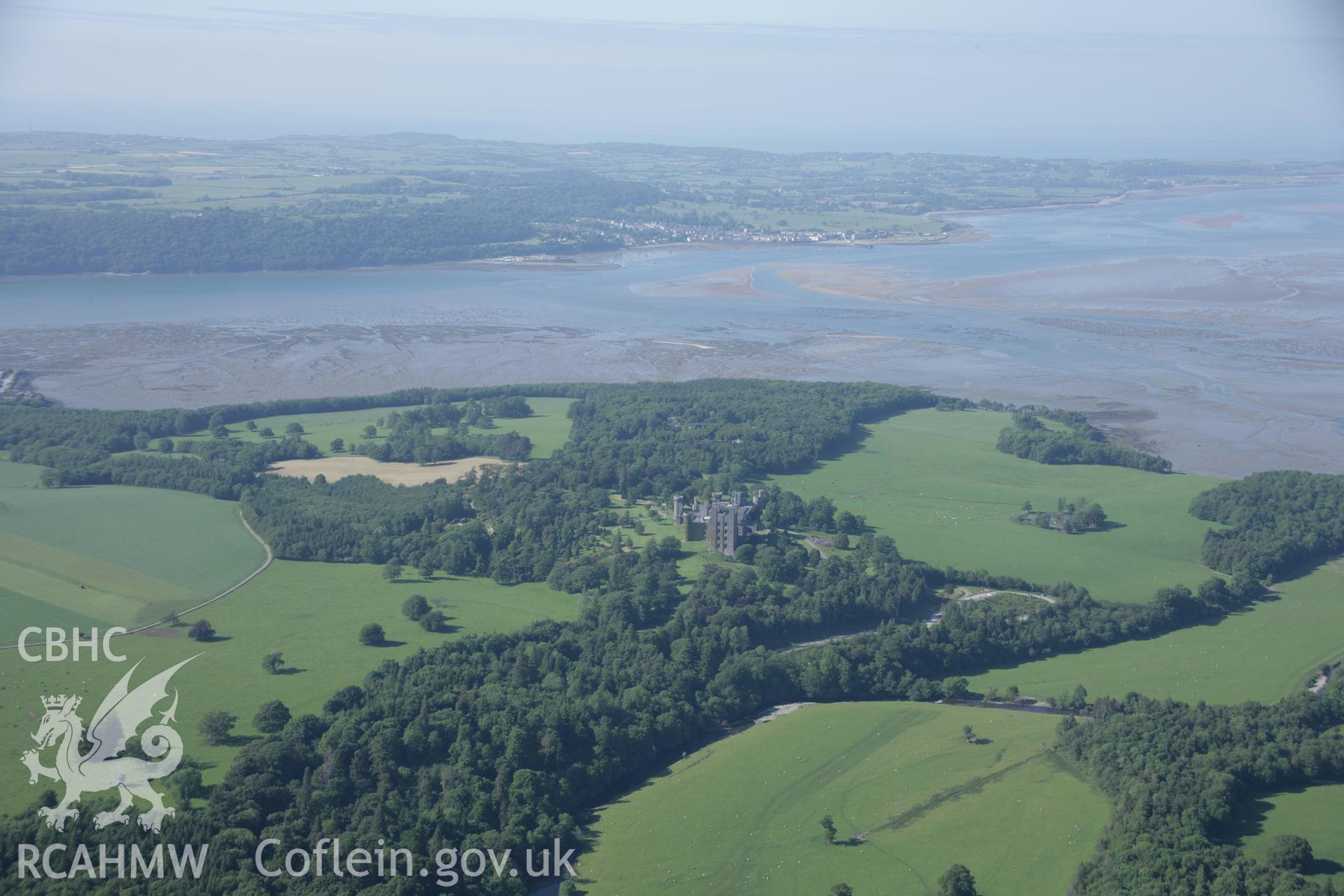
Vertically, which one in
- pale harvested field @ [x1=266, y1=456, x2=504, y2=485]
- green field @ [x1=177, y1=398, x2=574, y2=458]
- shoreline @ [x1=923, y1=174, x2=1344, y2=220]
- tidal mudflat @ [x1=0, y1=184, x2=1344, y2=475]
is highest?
shoreline @ [x1=923, y1=174, x2=1344, y2=220]

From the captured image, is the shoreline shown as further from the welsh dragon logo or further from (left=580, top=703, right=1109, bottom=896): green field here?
the welsh dragon logo

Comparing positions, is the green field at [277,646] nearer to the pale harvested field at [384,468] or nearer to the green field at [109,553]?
the green field at [109,553]

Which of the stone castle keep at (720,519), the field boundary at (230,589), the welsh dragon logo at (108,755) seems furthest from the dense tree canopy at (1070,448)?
the welsh dragon logo at (108,755)

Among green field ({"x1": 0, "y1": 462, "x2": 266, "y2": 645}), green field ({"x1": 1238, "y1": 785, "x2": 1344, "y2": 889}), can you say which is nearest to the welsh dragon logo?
green field ({"x1": 0, "y1": 462, "x2": 266, "y2": 645})

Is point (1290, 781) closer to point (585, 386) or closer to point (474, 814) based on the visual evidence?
point (474, 814)

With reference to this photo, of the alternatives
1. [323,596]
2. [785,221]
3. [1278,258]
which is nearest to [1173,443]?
[323,596]

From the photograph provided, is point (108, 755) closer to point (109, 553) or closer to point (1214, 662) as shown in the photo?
point (109, 553)
